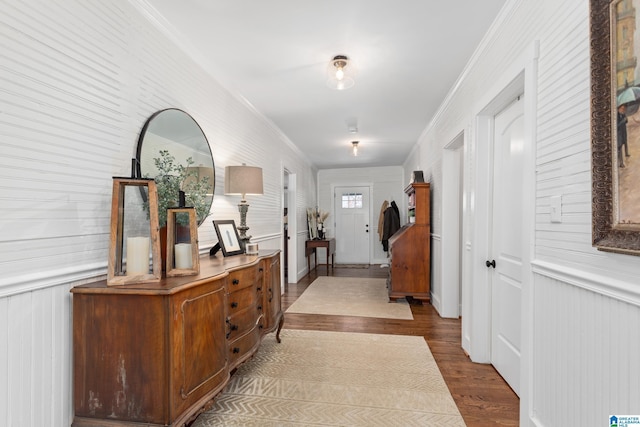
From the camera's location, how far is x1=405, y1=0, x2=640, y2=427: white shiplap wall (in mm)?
1095

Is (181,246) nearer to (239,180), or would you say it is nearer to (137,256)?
(137,256)

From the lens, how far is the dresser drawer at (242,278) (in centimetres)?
197

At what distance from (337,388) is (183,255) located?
4.53ft

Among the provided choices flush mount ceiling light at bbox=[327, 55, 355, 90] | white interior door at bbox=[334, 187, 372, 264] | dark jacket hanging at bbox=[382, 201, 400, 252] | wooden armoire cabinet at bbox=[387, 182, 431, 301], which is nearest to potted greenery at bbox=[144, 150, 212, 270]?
flush mount ceiling light at bbox=[327, 55, 355, 90]

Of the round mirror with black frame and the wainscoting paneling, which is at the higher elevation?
the round mirror with black frame

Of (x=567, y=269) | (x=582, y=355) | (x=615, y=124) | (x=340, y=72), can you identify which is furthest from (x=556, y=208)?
(x=340, y=72)

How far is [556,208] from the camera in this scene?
57.1 inches

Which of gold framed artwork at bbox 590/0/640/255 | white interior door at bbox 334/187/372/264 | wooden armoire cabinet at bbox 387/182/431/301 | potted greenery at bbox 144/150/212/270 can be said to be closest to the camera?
gold framed artwork at bbox 590/0/640/255

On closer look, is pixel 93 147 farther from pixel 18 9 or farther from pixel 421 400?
pixel 421 400

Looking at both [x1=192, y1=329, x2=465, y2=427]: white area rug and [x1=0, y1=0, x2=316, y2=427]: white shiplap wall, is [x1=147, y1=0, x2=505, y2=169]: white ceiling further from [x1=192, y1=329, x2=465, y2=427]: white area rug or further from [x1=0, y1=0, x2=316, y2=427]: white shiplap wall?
[x1=192, y1=329, x2=465, y2=427]: white area rug

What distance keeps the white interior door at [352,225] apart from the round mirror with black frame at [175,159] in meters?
5.64

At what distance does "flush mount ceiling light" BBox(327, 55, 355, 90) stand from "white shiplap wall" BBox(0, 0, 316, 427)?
1.29 meters

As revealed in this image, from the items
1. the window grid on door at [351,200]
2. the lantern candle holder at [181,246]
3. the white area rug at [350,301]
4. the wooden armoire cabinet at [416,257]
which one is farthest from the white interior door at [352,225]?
the lantern candle holder at [181,246]

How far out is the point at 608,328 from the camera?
113 centimetres
